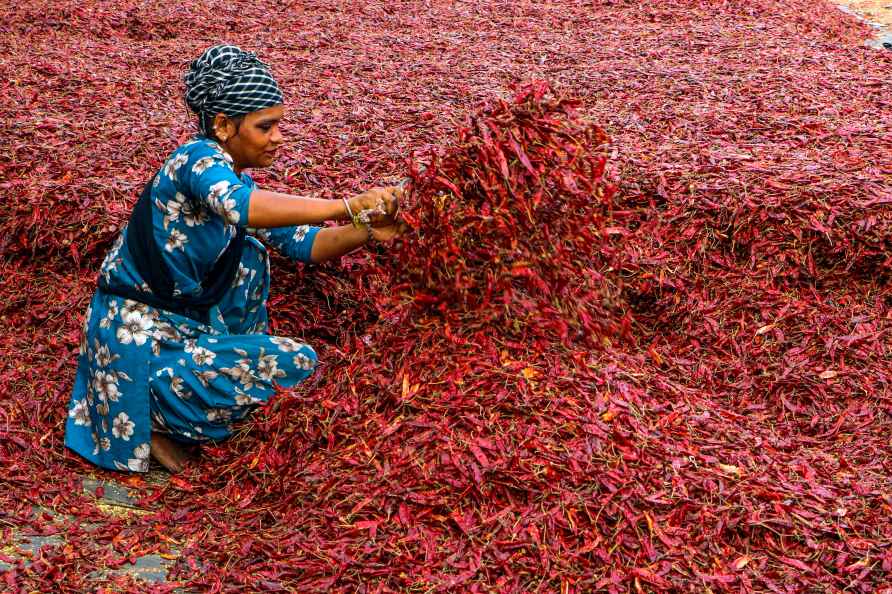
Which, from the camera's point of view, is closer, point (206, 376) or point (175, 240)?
point (175, 240)

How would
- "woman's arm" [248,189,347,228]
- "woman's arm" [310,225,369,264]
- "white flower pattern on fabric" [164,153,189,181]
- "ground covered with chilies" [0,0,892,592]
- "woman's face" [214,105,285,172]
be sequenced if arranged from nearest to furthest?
"ground covered with chilies" [0,0,892,592] → "woman's arm" [248,189,347,228] → "white flower pattern on fabric" [164,153,189,181] → "woman's face" [214,105,285,172] → "woman's arm" [310,225,369,264]

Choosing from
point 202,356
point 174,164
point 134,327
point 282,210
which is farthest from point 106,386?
point 282,210

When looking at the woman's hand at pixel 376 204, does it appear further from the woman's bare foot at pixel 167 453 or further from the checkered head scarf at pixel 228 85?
the woman's bare foot at pixel 167 453

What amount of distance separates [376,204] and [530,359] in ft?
2.80

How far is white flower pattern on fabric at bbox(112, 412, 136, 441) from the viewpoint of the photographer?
11.8 ft

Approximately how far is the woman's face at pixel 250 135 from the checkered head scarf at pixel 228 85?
35mm

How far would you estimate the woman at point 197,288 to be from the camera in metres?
3.38

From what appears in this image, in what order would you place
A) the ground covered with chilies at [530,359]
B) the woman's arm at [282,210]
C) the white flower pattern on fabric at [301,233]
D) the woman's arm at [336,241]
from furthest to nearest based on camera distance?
1. the white flower pattern on fabric at [301,233]
2. the woman's arm at [336,241]
3. the woman's arm at [282,210]
4. the ground covered with chilies at [530,359]

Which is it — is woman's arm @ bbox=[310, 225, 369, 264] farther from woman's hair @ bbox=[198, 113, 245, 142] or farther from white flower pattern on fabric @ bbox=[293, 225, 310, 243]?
woman's hair @ bbox=[198, 113, 245, 142]

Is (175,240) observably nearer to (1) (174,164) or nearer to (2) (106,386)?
(1) (174,164)

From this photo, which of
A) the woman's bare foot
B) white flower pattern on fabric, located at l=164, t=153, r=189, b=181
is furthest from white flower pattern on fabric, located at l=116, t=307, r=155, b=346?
white flower pattern on fabric, located at l=164, t=153, r=189, b=181

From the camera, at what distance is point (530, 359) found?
345 centimetres

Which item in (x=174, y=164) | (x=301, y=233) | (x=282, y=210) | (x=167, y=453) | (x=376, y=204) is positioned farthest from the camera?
(x=301, y=233)

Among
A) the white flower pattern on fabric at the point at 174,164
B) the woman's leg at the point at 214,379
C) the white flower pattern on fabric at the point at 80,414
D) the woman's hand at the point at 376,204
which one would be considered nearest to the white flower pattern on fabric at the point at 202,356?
the woman's leg at the point at 214,379
